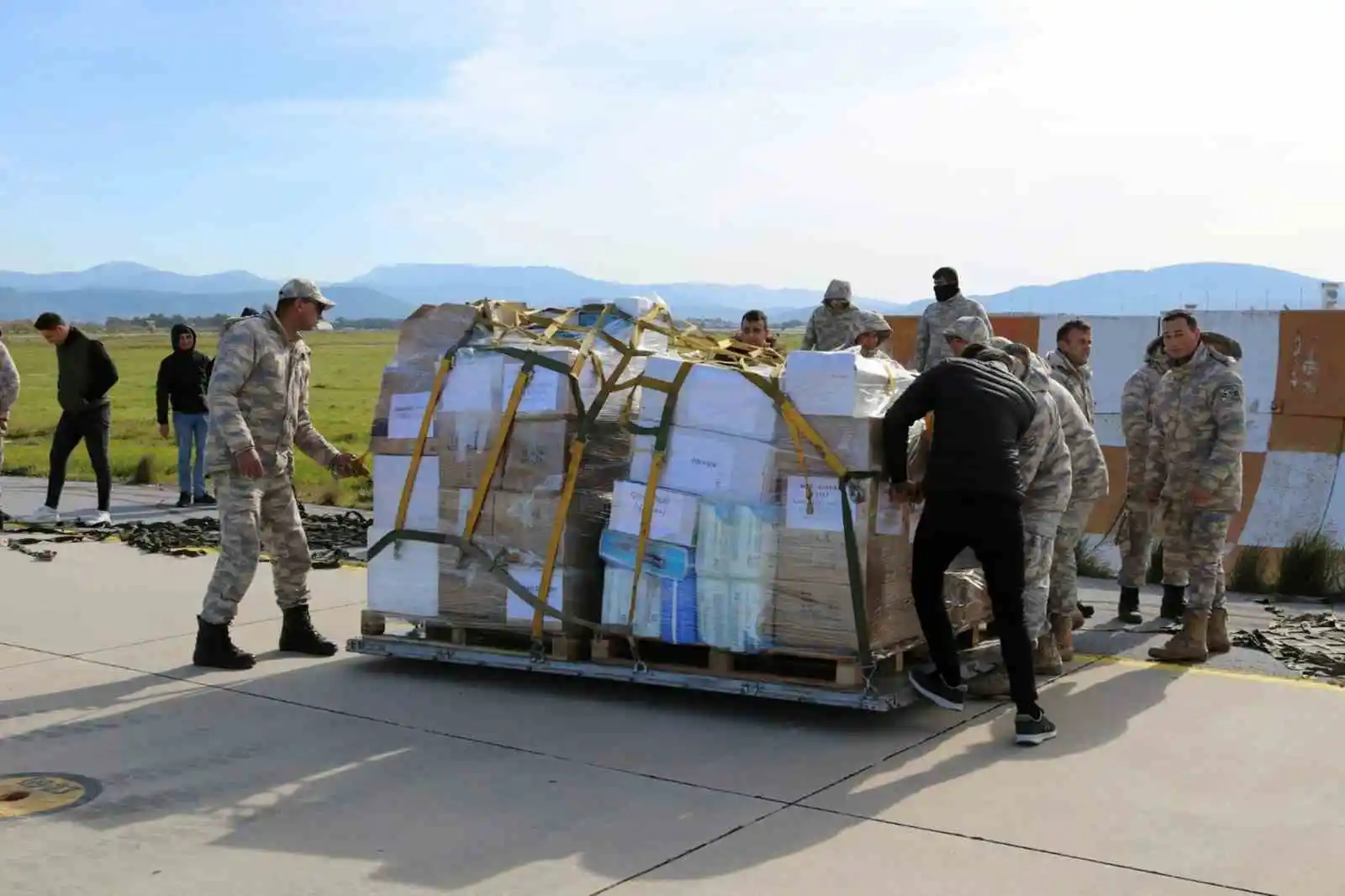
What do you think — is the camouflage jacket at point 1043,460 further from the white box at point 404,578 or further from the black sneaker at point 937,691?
the white box at point 404,578

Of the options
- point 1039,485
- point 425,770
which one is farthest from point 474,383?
point 1039,485

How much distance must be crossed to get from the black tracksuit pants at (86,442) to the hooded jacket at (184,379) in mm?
1249

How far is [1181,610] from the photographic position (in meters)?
8.62

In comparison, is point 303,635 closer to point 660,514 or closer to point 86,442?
point 660,514

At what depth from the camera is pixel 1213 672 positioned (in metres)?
7.23

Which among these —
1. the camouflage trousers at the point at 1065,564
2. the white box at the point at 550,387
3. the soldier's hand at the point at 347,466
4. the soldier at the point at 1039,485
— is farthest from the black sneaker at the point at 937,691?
the soldier's hand at the point at 347,466

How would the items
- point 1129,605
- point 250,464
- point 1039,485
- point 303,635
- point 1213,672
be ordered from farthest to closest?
1. point 1129,605
2. point 303,635
3. point 1213,672
4. point 250,464
5. point 1039,485

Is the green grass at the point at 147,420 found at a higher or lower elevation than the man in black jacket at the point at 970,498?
lower

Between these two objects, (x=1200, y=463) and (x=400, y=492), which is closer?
(x=400, y=492)

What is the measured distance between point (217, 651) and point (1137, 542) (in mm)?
5733

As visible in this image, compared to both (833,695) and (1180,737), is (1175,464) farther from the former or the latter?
(833,695)

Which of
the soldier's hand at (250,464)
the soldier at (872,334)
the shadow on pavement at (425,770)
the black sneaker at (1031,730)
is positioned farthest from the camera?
the soldier at (872,334)

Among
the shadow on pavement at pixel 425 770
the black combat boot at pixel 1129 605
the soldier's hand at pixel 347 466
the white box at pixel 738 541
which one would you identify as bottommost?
the shadow on pavement at pixel 425 770

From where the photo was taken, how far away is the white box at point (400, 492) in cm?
694
